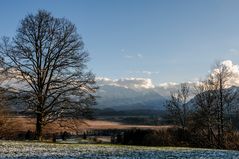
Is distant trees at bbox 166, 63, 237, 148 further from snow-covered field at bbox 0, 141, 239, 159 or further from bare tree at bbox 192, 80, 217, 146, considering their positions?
snow-covered field at bbox 0, 141, 239, 159

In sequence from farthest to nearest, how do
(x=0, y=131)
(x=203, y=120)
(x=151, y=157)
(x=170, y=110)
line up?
(x=170, y=110)
(x=203, y=120)
(x=0, y=131)
(x=151, y=157)

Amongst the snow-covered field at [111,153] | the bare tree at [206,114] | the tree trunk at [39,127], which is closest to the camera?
the snow-covered field at [111,153]

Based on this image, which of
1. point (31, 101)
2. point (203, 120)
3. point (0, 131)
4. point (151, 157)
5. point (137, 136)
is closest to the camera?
point (151, 157)

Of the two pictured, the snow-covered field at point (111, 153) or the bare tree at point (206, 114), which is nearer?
the snow-covered field at point (111, 153)

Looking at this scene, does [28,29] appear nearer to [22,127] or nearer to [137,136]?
[22,127]

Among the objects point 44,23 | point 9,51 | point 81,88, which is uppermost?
point 44,23

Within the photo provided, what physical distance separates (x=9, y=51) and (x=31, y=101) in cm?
625

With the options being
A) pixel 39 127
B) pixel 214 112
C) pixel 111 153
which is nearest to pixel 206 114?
pixel 214 112

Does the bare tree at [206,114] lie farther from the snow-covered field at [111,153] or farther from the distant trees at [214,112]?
the snow-covered field at [111,153]

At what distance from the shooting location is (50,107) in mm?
49594

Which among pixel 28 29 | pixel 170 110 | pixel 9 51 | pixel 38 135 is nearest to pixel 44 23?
pixel 28 29

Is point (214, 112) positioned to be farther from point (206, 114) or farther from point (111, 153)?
point (111, 153)

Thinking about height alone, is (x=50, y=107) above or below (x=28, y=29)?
below

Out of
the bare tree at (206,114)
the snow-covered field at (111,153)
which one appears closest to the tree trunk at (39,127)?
the snow-covered field at (111,153)
